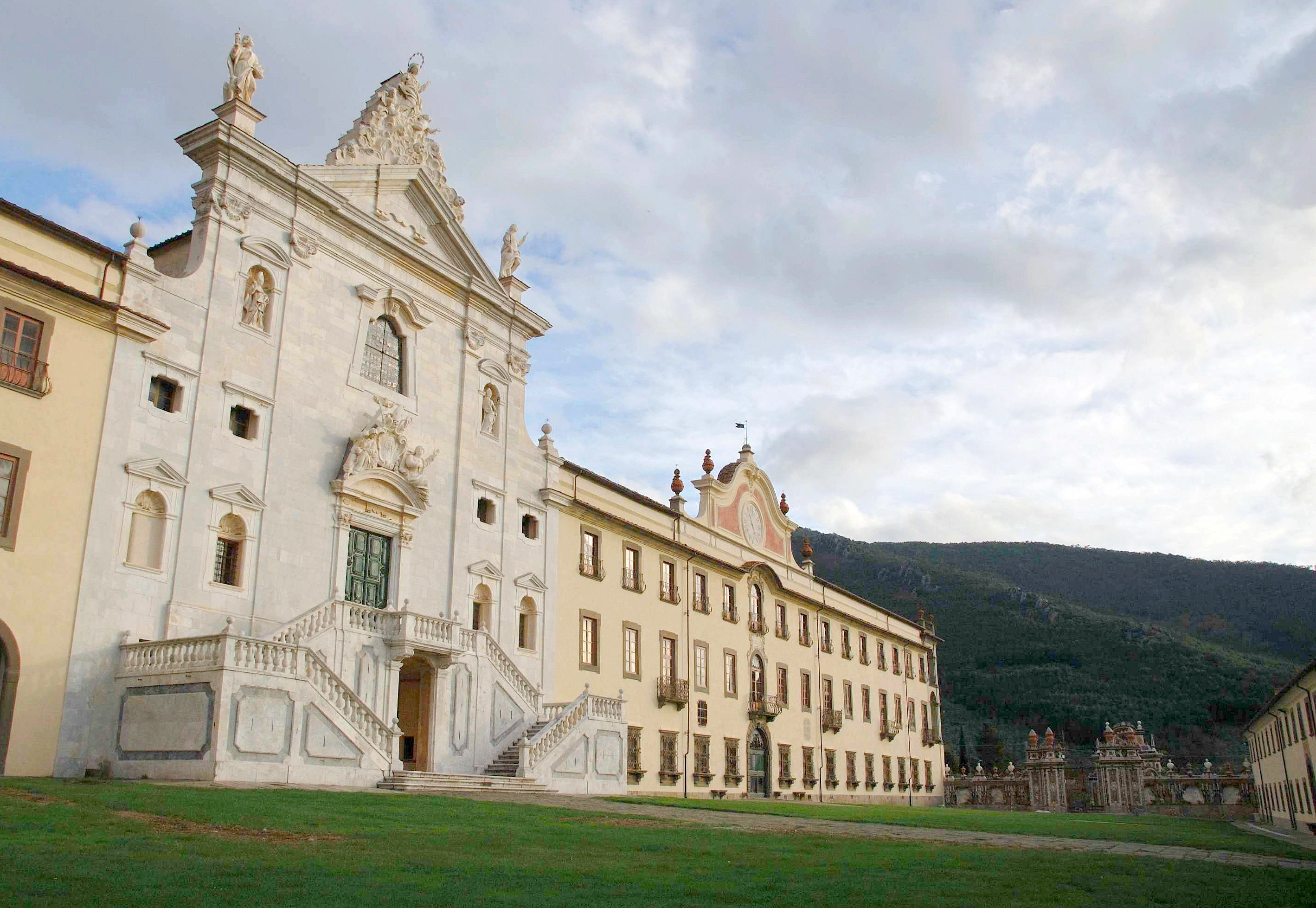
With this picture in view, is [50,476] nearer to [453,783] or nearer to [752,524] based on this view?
[453,783]

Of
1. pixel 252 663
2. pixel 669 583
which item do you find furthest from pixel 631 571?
pixel 252 663

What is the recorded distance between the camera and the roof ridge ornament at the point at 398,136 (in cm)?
3328

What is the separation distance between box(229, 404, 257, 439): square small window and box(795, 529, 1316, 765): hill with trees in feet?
272

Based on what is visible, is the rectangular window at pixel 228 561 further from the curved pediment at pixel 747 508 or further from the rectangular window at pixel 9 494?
the curved pediment at pixel 747 508

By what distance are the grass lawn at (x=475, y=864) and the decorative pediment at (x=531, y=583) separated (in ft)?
57.5

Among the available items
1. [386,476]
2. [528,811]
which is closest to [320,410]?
[386,476]

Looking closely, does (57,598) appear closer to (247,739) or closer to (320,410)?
(247,739)

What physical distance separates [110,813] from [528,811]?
289 inches

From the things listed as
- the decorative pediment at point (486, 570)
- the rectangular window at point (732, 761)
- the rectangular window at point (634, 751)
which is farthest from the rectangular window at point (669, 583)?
the decorative pediment at point (486, 570)

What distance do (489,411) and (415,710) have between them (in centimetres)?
1051

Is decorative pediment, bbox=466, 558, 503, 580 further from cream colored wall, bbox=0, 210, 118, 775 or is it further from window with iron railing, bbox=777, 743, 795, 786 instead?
window with iron railing, bbox=777, 743, 795, 786

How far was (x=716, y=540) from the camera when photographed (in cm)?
4897

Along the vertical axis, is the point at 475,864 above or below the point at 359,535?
below

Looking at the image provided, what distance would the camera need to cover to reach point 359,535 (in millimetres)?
30531
